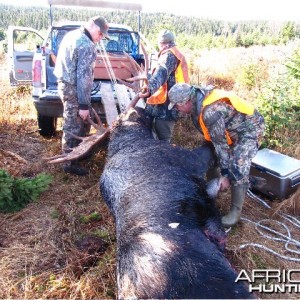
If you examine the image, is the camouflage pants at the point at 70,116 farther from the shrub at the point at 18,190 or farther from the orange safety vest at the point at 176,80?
the orange safety vest at the point at 176,80

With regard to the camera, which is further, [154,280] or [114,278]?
[114,278]

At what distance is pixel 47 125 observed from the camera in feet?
20.7

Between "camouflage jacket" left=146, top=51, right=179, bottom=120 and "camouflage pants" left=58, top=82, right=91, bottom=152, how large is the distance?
3.04 ft

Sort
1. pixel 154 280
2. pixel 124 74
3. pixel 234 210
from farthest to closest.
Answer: pixel 124 74
pixel 234 210
pixel 154 280

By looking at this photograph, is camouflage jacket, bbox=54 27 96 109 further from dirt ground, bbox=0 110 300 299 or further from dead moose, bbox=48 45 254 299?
dirt ground, bbox=0 110 300 299

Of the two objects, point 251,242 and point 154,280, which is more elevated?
point 154,280

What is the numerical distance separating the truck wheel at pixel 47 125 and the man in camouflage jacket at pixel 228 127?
3.15 meters

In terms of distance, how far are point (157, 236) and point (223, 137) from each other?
55.5 inches

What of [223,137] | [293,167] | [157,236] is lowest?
[293,167]

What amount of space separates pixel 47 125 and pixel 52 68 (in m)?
0.94

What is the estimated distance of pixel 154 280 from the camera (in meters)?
2.21

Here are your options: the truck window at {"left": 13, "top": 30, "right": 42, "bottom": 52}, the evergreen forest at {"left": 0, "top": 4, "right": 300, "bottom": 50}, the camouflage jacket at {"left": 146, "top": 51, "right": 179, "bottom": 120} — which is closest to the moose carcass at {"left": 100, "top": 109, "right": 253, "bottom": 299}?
the camouflage jacket at {"left": 146, "top": 51, "right": 179, "bottom": 120}

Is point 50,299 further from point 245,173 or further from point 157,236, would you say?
point 245,173


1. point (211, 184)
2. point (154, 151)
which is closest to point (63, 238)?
point (154, 151)
